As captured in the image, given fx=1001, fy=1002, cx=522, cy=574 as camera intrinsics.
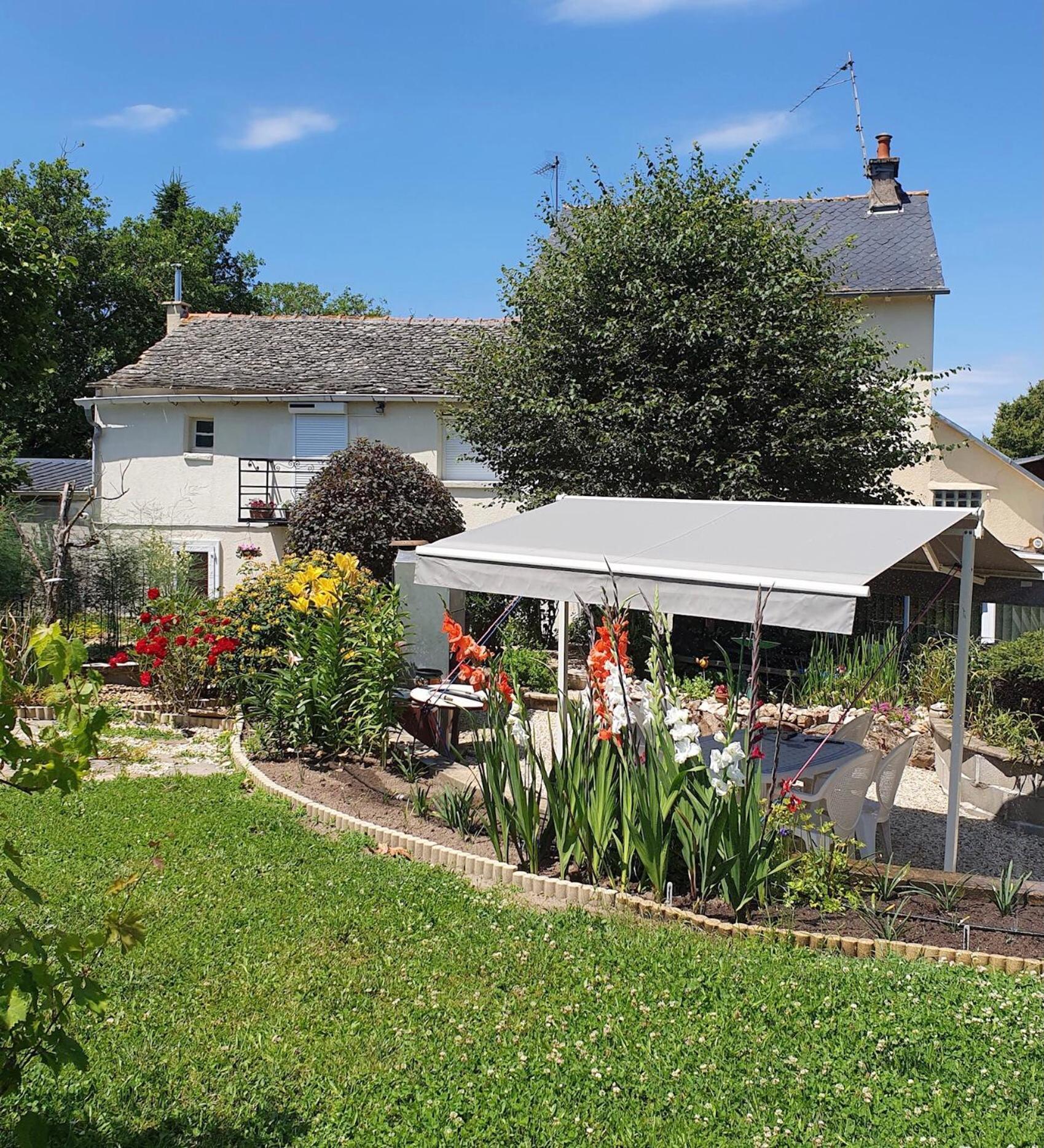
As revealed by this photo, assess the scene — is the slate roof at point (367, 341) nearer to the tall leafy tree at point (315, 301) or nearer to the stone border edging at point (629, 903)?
the stone border edging at point (629, 903)

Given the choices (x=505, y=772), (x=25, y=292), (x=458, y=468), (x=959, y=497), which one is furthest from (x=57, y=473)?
(x=505, y=772)

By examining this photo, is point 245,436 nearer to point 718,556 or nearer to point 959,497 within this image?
point 718,556

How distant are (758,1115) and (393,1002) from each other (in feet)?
6.07

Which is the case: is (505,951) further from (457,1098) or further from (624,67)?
(624,67)

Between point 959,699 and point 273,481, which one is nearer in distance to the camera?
point 959,699

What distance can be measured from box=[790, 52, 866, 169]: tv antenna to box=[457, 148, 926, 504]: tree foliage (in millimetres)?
10959

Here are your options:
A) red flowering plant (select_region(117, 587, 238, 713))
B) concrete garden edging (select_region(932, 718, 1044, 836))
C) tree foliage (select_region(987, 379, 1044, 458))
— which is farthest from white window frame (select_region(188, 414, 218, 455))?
tree foliage (select_region(987, 379, 1044, 458))

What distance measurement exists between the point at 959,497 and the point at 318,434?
18021 millimetres

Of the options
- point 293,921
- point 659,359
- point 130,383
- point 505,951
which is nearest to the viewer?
point 505,951

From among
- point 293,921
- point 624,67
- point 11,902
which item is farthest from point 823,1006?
point 624,67

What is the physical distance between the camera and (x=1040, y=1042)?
14.9 feet

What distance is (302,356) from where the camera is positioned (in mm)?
25812

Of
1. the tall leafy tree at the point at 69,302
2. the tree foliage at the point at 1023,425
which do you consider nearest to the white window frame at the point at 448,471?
the tall leafy tree at the point at 69,302

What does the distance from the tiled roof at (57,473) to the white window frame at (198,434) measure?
189 inches
